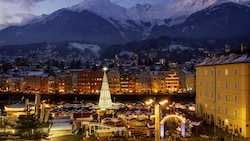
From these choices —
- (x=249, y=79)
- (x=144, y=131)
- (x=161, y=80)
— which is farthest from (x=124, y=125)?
(x=161, y=80)

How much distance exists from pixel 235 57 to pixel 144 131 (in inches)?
489

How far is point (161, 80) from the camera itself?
10025 cm

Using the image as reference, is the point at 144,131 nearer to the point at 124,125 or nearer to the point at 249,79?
the point at 124,125

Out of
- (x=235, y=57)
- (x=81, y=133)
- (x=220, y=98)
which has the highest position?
(x=235, y=57)

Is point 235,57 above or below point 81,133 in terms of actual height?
above

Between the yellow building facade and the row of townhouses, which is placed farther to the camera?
the row of townhouses

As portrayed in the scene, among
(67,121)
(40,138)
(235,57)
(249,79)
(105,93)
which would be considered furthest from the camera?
(105,93)

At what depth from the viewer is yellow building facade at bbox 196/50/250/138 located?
105ft

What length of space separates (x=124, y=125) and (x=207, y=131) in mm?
8818

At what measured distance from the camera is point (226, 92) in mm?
35781

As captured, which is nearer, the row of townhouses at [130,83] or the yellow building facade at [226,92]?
the yellow building facade at [226,92]

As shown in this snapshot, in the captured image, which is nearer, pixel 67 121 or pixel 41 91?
pixel 67 121

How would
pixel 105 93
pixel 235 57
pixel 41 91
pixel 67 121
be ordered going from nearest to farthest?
1. pixel 235 57
2. pixel 67 121
3. pixel 105 93
4. pixel 41 91

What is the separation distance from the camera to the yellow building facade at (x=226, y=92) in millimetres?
31984
